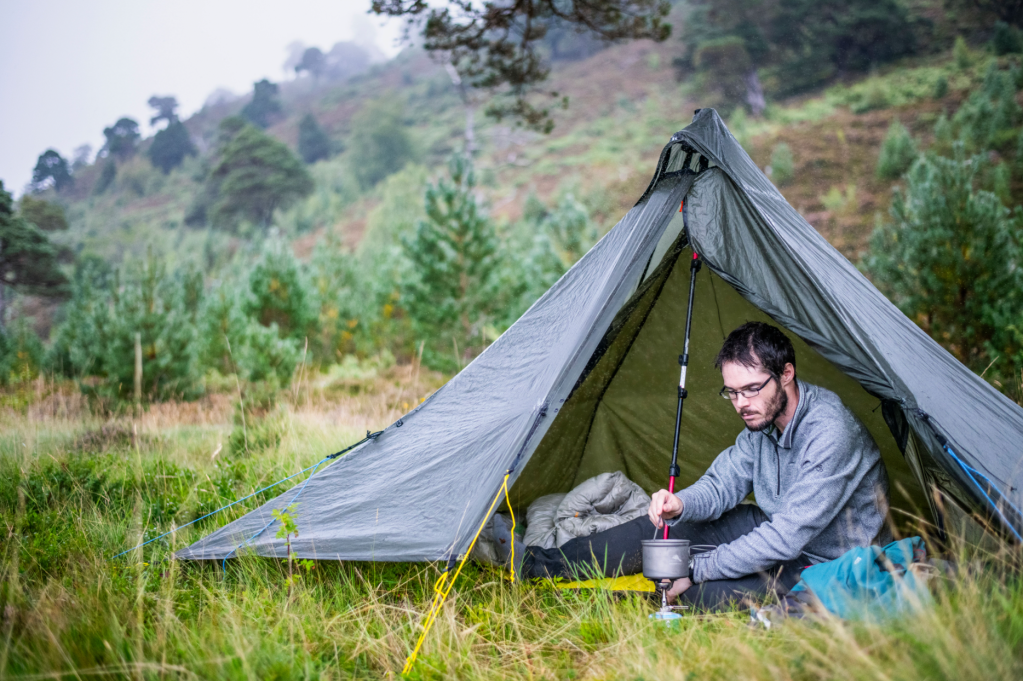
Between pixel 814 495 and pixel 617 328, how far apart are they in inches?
57.1

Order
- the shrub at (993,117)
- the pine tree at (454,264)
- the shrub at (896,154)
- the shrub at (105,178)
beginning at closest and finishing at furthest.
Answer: the pine tree at (454,264) < the shrub at (993,117) < the shrub at (896,154) < the shrub at (105,178)

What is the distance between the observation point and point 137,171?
53188 mm

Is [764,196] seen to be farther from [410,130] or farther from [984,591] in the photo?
[410,130]

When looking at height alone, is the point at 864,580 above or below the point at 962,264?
below

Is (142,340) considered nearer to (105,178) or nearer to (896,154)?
(896,154)

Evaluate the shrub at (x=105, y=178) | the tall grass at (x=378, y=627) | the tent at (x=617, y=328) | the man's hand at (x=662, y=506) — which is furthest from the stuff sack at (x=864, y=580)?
the shrub at (x=105, y=178)

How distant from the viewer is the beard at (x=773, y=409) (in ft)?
7.91

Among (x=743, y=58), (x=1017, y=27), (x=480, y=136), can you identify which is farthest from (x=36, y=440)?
(x=480, y=136)

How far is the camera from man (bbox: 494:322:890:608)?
227 cm

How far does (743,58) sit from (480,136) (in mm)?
16901

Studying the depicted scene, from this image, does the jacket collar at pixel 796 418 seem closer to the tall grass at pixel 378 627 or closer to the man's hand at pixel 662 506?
the man's hand at pixel 662 506

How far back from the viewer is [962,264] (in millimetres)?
6598

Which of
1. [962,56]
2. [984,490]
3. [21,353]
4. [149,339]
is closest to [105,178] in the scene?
[21,353]

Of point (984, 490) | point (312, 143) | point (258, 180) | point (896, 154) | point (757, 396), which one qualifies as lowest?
point (984, 490)
